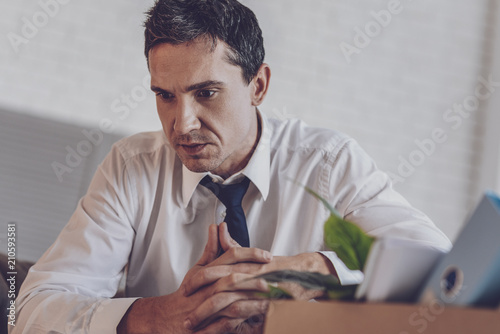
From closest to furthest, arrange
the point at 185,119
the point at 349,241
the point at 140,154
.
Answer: the point at 349,241
the point at 185,119
the point at 140,154

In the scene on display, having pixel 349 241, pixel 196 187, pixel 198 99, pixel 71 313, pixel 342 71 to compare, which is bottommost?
pixel 71 313

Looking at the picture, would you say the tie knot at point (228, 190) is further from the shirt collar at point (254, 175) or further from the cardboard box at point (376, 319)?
the cardboard box at point (376, 319)

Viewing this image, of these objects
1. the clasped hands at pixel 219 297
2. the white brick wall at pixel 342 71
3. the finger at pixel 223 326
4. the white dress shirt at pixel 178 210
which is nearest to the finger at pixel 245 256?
the clasped hands at pixel 219 297

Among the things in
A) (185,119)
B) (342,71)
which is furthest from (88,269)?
(342,71)

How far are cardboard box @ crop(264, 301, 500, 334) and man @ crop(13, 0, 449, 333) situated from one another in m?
0.53

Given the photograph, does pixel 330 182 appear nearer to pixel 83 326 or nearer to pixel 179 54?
pixel 179 54

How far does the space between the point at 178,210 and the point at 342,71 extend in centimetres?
142

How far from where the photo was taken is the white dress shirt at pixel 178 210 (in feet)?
4.43

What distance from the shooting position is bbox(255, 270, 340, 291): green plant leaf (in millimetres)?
635

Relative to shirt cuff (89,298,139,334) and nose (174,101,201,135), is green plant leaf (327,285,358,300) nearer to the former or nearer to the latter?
shirt cuff (89,298,139,334)

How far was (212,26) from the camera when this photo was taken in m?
1.34

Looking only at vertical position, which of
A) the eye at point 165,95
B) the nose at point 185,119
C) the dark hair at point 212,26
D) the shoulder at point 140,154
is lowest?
the shoulder at point 140,154

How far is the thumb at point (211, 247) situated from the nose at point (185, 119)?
0.91 feet

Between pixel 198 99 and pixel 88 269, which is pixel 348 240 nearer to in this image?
pixel 198 99
